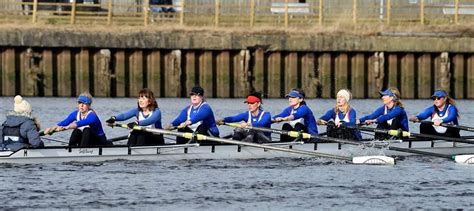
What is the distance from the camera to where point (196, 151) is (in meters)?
28.6

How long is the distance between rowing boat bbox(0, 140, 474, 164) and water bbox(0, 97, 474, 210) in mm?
154

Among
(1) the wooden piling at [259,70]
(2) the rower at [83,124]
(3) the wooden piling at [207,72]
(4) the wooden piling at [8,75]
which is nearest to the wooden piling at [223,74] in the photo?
(3) the wooden piling at [207,72]

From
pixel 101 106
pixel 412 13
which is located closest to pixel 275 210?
pixel 101 106

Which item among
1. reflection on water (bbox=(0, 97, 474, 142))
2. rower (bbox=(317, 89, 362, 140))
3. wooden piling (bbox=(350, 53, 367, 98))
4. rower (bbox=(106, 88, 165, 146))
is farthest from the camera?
wooden piling (bbox=(350, 53, 367, 98))

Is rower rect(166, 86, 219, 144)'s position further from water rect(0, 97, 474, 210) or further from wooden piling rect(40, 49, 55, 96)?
wooden piling rect(40, 49, 55, 96)

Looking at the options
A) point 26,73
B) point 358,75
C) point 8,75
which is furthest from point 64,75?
point 358,75

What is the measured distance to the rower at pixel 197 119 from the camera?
95.0 feet

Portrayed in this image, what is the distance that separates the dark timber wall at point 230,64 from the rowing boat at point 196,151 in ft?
62.4

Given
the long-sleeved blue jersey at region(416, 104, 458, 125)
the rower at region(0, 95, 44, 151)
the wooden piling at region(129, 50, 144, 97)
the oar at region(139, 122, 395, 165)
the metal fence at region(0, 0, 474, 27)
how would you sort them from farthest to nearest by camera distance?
the metal fence at region(0, 0, 474, 27)
the wooden piling at region(129, 50, 144, 97)
the long-sleeved blue jersey at region(416, 104, 458, 125)
the oar at region(139, 122, 395, 165)
the rower at region(0, 95, 44, 151)

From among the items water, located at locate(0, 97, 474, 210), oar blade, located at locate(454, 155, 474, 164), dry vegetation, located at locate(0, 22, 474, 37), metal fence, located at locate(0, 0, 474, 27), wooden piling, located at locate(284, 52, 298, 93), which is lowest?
water, located at locate(0, 97, 474, 210)

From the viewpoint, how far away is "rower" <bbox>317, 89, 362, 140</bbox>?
1194 inches

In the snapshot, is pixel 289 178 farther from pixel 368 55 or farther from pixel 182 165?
pixel 368 55

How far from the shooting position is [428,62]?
51.0m


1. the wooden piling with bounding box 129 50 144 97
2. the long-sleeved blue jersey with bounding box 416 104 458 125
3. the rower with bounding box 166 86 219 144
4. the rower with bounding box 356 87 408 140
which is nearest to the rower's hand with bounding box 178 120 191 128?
the rower with bounding box 166 86 219 144
